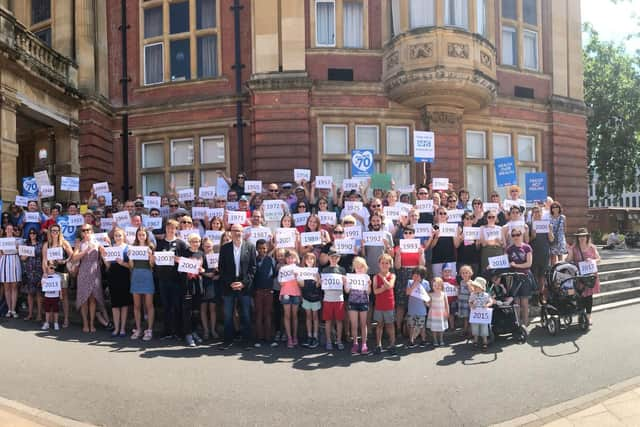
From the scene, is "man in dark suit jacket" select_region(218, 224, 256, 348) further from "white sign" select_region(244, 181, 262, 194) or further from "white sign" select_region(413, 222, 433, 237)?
"white sign" select_region(244, 181, 262, 194)

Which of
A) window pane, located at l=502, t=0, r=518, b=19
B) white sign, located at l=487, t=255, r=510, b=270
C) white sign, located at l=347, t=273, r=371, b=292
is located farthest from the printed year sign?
window pane, located at l=502, t=0, r=518, b=19

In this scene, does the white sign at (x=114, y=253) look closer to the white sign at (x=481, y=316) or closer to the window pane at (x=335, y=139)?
the white sign at (x=481, y=316)

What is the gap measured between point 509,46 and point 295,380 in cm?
1507

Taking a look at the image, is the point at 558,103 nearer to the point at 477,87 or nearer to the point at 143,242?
the point at 477,87

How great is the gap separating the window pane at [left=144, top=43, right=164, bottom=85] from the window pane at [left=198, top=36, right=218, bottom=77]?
1379mm

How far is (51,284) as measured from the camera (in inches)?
352

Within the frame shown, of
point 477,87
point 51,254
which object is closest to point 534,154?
point 477,87

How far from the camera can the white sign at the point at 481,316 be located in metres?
7.92

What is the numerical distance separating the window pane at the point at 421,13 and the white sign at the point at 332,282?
986cm

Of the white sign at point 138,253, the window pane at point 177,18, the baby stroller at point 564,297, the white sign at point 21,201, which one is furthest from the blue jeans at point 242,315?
the window pane at point 177,18

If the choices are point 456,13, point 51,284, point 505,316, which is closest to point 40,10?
point 51,284

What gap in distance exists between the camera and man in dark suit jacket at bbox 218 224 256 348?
8125mm

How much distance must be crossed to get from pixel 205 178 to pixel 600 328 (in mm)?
11849

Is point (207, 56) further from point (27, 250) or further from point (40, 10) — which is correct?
point (27, 250)
